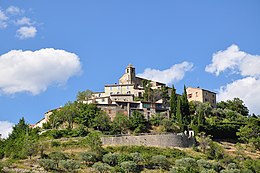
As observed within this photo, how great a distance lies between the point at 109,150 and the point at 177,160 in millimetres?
10834

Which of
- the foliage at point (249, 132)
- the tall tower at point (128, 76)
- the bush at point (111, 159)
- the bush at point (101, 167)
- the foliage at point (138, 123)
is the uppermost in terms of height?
the tall tower at point (128, 76)

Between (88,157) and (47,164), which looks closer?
(47,164)

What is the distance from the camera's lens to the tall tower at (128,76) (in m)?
108

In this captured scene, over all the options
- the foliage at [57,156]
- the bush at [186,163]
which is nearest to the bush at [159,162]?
the bush at [186,163]

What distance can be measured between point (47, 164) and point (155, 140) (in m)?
22.2

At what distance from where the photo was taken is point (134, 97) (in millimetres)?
98750

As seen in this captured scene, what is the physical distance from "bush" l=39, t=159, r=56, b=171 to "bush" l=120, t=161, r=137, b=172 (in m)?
9.60

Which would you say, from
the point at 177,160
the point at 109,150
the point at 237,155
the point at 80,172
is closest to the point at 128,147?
the point at 109,150

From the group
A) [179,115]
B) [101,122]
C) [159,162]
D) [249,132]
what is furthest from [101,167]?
[249,132]

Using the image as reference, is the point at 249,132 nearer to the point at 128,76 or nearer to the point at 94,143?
the point at 94,143

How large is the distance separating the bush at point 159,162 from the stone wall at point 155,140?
8.59 metres

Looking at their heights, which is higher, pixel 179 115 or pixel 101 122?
pixel 179 115

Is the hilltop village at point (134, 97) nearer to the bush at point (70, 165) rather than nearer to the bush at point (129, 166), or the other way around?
the bush at point (129, 166)

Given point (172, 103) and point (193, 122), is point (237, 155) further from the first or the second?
point (172, 103)
